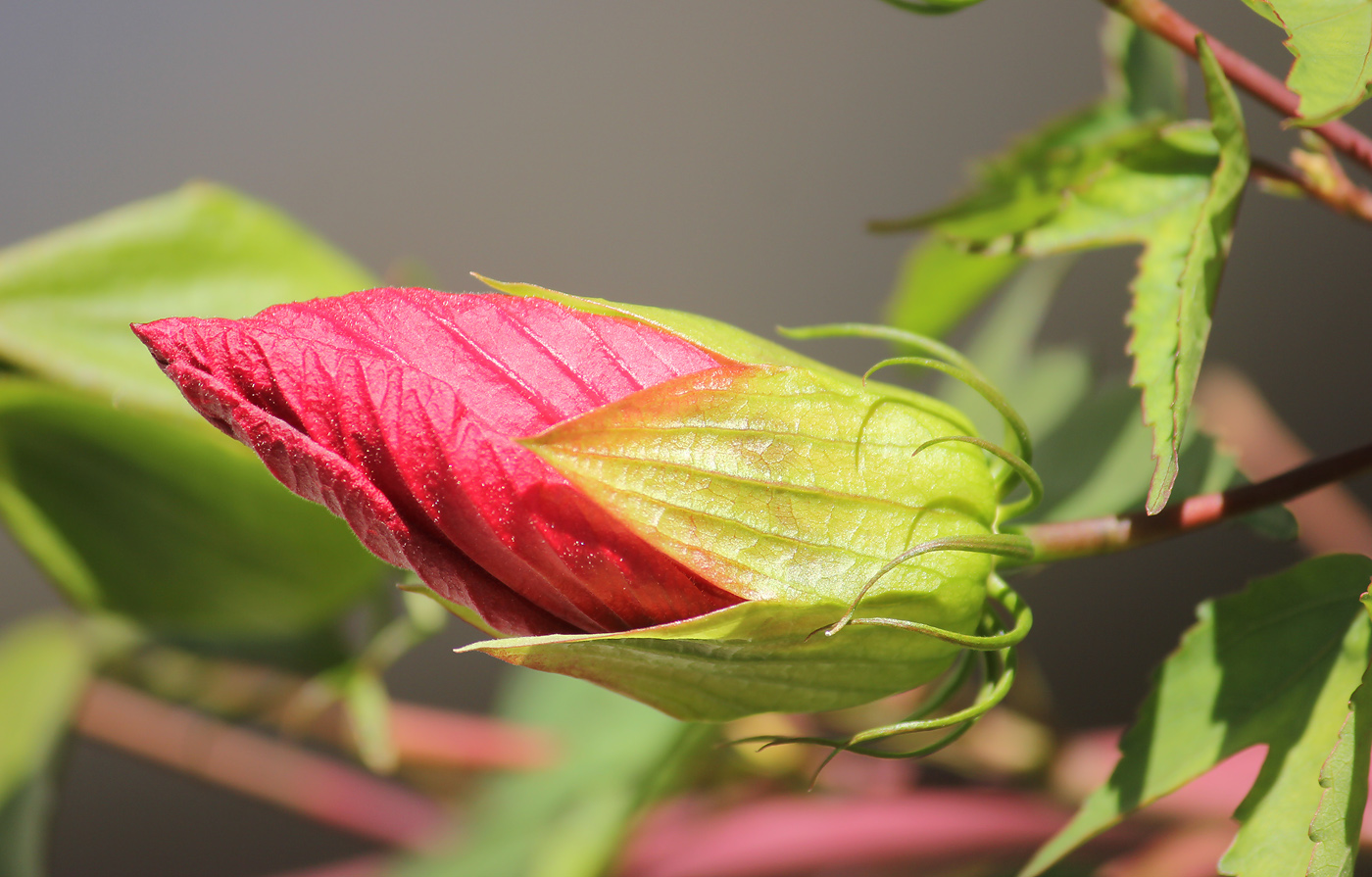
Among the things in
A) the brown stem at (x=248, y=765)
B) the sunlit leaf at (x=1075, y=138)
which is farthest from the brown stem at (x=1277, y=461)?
the brown stem at (x=248, y=765)

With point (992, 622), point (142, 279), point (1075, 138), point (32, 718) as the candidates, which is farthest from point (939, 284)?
point (32, 718)

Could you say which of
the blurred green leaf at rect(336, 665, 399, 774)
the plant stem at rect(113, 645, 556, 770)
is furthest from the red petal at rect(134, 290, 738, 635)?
the plant stem at rect(113, 645, 556, 770)

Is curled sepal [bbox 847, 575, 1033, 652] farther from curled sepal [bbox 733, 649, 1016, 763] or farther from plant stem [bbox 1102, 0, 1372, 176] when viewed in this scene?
plant stem [bbox 1102, 0, 1372, 176]

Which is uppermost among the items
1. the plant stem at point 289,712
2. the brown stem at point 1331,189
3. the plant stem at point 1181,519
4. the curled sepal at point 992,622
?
the brown stem at point 1331,189

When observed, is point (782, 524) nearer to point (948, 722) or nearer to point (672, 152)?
point (948, 722)

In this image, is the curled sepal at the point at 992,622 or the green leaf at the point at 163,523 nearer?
the curled sepal at the point at 992,622

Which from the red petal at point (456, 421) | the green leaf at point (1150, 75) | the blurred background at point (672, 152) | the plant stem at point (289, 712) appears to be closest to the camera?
the red petal at point (456, 421)

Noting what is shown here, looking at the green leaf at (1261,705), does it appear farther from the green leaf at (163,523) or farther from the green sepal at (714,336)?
the green leaf at (163,523)

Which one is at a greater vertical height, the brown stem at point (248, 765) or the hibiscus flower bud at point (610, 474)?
the hibiscus flower bud at point (610, 474)
